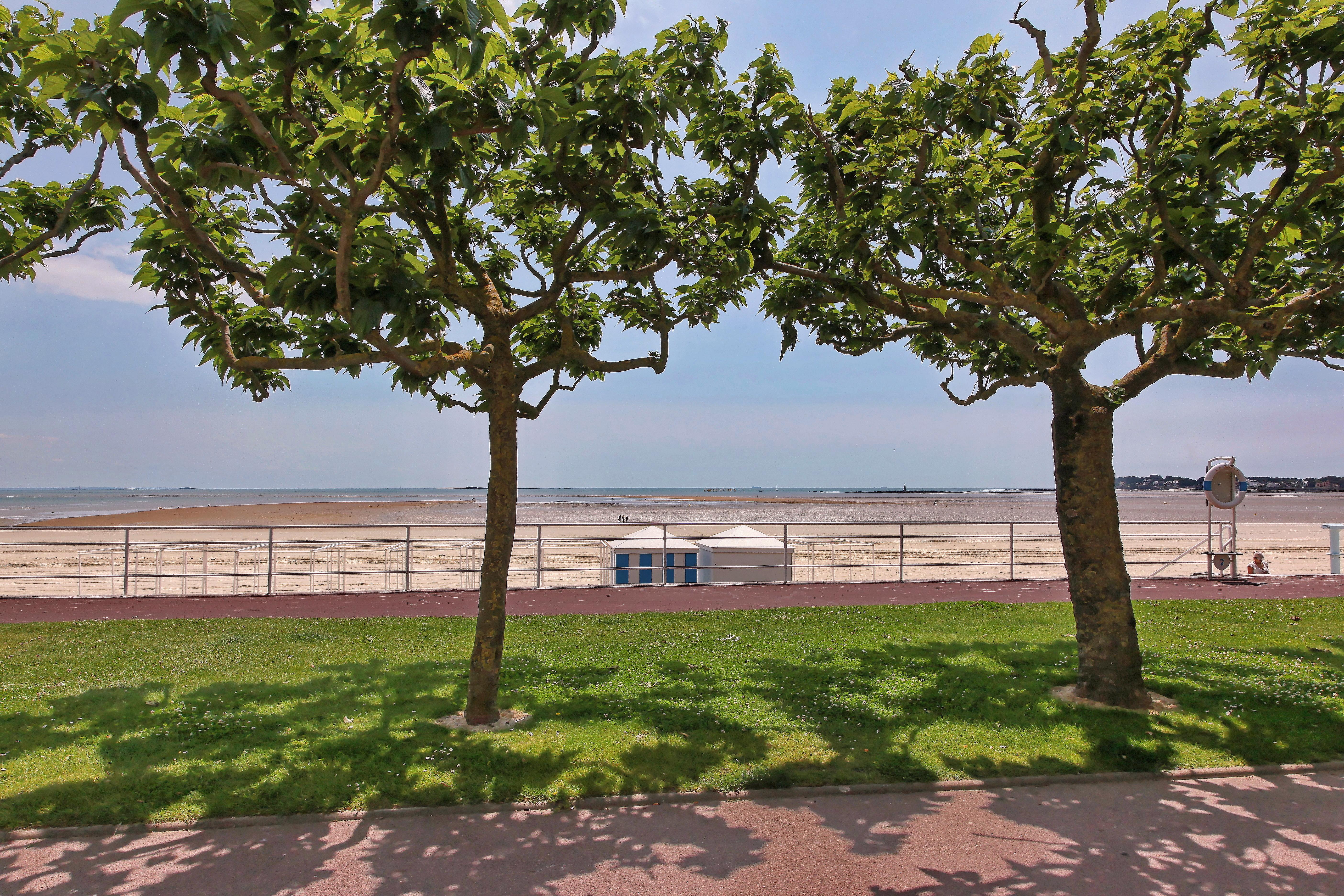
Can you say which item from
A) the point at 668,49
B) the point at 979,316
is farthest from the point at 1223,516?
the point at 668,49

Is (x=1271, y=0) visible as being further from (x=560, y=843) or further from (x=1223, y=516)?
(x=1223, y=516)

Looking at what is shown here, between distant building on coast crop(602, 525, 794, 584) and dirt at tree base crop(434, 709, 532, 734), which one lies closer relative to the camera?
dirt at tree base crop(434, 709, 532, 734)

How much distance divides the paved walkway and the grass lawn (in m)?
0.30

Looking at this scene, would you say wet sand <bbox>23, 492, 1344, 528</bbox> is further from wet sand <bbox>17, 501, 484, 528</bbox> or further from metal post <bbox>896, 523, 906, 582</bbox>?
metal post <bbox>896, 523, 906, 582</bbox>

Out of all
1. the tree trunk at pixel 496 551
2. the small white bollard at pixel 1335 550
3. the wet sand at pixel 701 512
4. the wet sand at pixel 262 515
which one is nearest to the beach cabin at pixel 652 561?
the tree trunk at pixel 496 551

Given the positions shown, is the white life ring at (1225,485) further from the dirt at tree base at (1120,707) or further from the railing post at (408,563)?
the railing post at (408,563)

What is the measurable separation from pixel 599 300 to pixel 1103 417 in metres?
5.04

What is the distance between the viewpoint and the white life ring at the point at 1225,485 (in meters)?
13.7

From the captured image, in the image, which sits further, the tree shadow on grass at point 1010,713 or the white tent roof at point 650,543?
the white tent roof at point 650,543

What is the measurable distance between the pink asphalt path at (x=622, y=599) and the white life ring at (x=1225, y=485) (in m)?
1.65

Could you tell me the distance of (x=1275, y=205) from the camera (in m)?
5.88

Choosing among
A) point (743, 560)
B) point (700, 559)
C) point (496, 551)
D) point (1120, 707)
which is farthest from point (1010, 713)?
point (700, 559)

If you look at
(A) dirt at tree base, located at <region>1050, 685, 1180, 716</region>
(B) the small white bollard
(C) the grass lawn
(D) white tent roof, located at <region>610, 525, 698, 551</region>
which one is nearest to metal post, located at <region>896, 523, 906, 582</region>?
(C) the grass lawn

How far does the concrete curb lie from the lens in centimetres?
401
